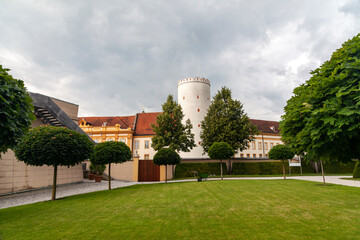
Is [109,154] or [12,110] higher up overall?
[12,110]

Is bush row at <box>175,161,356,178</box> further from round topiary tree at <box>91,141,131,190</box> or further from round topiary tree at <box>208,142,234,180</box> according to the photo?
round topiary tree at <box>91,141,131,190</box>

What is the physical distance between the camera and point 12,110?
218 inches

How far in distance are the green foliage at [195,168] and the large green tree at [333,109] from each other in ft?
88.5

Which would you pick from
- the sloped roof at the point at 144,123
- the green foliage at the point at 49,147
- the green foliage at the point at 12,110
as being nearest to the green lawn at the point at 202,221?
the green foliage at the point at 12,110

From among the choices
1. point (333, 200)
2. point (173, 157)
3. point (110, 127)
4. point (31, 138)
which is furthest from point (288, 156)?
point (110, 127)

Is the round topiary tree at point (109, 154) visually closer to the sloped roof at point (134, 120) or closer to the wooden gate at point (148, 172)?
the wooden gate at point (148, 172)

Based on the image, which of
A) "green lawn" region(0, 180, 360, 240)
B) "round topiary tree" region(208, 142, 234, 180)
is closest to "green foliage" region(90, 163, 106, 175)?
"round topiary tree" region(208, 142, 234, 180)

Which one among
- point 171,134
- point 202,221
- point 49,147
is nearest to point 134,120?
point 171,134

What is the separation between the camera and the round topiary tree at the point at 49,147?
11.4 metres

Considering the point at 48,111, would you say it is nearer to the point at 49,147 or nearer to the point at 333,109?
the point at 49,147

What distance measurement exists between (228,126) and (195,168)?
26.2 feet

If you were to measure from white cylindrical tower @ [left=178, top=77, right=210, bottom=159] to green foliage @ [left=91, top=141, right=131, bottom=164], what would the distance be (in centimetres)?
2547

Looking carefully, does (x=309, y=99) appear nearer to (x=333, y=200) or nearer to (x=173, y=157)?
(x=333, y=200)

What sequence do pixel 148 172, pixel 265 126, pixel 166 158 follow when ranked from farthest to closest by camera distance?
pixel 265 126, pixel 148 172, pixel 166 158
